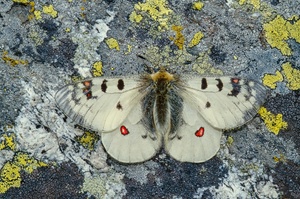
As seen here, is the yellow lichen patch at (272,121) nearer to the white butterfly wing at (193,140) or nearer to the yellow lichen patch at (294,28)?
the white butterfly wing at (193,140)

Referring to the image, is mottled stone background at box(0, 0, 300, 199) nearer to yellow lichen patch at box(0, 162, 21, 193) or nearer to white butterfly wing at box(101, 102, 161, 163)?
yellow lichen patch at box(0, 162, 21, 193)

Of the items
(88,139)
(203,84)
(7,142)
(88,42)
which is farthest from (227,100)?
(7,142)

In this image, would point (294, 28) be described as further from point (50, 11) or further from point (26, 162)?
point (26, 162)

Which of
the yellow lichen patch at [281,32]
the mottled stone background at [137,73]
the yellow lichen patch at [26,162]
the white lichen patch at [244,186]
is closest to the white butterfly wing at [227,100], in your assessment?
the mottled stone background at [137,73]

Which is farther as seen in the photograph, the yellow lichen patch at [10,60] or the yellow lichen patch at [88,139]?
the yellow lichen patch at [10,60]

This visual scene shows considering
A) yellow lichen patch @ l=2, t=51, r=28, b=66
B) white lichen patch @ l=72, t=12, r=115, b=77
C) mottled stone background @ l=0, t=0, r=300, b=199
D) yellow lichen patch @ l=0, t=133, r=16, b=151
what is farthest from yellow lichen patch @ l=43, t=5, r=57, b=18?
yellow lichen patch @ l=0, t=133, r=16, b=151

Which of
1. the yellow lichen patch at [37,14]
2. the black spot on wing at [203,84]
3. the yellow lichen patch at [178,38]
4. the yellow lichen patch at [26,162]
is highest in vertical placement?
the yellow lichen patch at [37,14]
